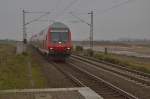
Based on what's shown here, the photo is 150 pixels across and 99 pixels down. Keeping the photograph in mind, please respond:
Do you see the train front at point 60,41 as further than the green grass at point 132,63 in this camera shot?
Yes

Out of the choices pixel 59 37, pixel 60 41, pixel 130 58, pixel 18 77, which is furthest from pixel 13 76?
pixel 130 58

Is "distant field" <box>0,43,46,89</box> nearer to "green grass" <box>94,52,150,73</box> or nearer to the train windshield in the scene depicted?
the train windshield

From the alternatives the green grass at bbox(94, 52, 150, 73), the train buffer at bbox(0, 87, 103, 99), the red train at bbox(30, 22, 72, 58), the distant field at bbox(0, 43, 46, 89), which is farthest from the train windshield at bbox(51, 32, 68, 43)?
the train buffer at bbox(0, 87, 103, 99)

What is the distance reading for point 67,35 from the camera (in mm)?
35281

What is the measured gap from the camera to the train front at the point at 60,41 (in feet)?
114

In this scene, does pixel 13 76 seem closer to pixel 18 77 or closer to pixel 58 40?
pixel 18 77

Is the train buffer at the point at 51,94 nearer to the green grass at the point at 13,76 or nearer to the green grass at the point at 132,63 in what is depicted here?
the green grass at the point at 13,76

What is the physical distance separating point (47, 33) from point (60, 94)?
76.3ft

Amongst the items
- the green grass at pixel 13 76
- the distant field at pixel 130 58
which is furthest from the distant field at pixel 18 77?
the distant field at pixel 130 58

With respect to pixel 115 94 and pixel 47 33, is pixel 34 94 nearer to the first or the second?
pixel 115 94

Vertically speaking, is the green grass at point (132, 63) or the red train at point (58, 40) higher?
the red train at point (58, 40)

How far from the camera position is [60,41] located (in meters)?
35.1

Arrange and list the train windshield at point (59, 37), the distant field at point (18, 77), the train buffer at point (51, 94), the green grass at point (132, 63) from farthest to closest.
Result: the train windshield at point (59, 37)
the green grass at point (132, 63)
the distant field at point (18, 77)
the train buffer at point (51, 94)

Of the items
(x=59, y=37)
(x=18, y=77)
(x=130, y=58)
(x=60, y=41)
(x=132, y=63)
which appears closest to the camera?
(x=18, y=77)
